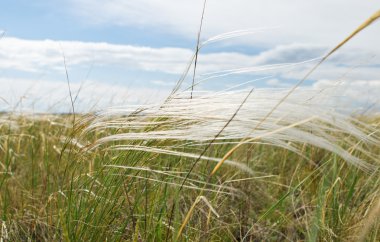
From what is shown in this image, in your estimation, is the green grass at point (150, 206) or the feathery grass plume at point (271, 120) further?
the green grass at point (150, 206)

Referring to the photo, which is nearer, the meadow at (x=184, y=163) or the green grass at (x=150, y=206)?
the meadow at (x=184, y=163)

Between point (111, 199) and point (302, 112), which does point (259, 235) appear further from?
point (302, 112)

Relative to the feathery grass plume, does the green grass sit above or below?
below

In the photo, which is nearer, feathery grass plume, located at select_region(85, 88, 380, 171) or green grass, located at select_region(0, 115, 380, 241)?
feathery grass plume, located at select_region(85, 88, 380, 171)

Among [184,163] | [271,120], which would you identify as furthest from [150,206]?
[271,120]

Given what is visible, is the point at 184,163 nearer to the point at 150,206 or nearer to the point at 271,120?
the point at 150,206

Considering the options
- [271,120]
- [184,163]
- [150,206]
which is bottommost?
[150,206]

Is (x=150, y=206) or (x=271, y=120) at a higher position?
(x=271, y=120)

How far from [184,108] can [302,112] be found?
0.28m

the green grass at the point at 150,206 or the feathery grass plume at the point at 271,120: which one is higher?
the feathery grass plume at the point at 271,120

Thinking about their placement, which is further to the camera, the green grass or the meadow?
the green grass

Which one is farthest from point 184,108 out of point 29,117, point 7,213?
point 29,117

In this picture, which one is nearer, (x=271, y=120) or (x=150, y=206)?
(x=271, y=120)

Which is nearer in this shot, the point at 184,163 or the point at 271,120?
the point at 271,120
